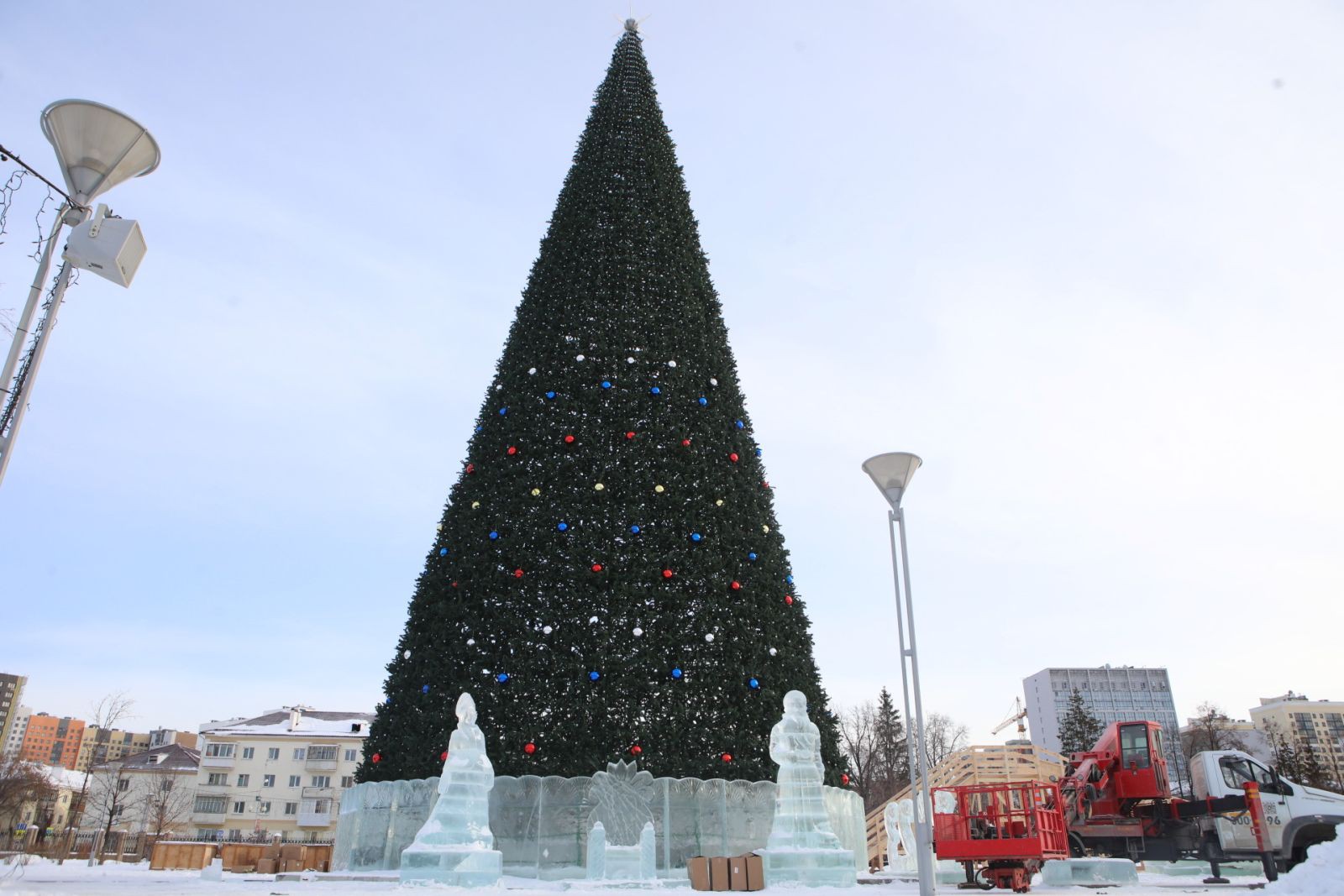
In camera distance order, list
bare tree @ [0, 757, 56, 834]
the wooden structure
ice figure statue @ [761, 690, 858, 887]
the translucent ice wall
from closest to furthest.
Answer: ice figure statue @ [761, 690, 858, 887] < the translucent ice wall < the wooden structure < bare tree @ [0, 757, 56, 834]

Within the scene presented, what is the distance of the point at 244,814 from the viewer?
5634cm

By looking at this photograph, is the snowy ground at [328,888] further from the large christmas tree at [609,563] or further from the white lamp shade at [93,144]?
the white lamp shade at [93,144]

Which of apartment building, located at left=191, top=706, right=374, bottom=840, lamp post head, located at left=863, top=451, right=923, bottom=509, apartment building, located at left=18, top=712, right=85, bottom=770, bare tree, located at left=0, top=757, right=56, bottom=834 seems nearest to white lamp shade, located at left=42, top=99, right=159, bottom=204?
lamp post head, located at left=863, top=451, right=923, bottom=509

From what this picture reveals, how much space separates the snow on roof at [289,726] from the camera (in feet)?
190

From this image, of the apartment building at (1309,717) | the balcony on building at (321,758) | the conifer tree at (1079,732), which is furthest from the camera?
the apartment building at (1309,717)

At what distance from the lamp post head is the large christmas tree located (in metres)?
3.59

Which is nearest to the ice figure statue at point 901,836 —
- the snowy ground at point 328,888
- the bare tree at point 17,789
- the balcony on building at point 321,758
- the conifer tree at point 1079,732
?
the snowy ground at point 328,888

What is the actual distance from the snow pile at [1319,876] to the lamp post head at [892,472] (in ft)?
21.9

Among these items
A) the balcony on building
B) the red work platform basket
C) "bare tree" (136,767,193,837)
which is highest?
the balcony on building

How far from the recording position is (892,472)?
10.3m

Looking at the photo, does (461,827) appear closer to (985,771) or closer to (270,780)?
(985,771)

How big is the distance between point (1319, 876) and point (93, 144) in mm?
15227

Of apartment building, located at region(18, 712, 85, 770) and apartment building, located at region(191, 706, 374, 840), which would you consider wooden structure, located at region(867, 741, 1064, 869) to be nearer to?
apartment building, located at region(191, 706, 374, 840)

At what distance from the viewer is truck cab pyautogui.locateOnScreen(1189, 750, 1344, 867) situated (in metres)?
15.5
